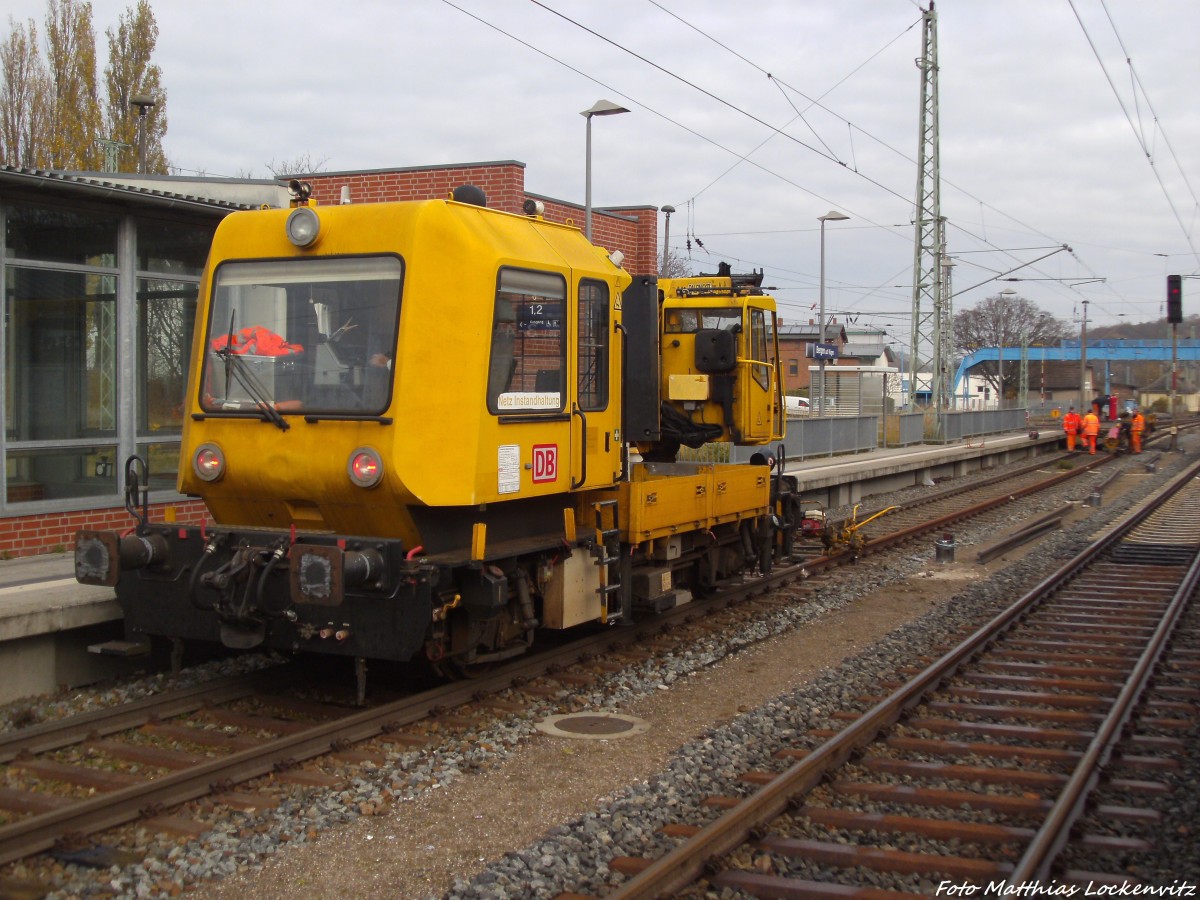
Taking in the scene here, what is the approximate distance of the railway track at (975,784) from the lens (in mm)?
4656

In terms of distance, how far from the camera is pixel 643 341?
8.67 meters

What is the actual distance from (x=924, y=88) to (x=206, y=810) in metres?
30.8

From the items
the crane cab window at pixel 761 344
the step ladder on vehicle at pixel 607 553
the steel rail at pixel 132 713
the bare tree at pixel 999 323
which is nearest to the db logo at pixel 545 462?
the step ladder on vehicle at pixel 607 553

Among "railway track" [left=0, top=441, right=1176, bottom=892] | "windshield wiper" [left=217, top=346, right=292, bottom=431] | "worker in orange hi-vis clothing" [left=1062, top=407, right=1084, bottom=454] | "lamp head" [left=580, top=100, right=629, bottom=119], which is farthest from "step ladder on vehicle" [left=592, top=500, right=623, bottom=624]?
"worker in orange hi-vis clothing" [left=1062, top=407, right=1084, bottom=454]

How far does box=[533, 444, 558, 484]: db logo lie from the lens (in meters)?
7.26

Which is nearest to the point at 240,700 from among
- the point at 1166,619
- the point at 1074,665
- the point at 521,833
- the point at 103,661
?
the point at 103,661

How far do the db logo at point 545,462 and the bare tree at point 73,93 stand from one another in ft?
102

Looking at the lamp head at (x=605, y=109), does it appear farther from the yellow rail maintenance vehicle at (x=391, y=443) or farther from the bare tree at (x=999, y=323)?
the bare tree at (x=999, y=323)

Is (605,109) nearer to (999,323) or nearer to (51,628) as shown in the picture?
(51,628)

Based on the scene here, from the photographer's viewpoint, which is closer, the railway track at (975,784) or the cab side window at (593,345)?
the railway track at (975,784)

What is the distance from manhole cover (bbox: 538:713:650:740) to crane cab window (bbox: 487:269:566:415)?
1.94 metres

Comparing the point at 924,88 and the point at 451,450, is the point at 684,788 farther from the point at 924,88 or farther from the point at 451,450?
the point at 924,88

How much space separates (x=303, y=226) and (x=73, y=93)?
1253 inches

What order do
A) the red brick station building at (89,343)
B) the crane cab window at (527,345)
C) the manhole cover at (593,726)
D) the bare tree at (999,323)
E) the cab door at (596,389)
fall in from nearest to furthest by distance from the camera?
the manhole cover at (593,726), the crane cab window at (527,345), the cab door at (596,389), the red brick station building at (89,343), the bare tree at (999,323)
